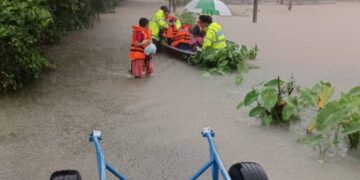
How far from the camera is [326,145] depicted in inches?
269

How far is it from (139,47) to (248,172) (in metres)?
6.33

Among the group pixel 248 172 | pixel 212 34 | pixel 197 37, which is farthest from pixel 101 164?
pixel 197 37

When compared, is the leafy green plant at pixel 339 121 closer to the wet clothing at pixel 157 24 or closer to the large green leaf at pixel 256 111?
the large green leaf at pixel 256 111

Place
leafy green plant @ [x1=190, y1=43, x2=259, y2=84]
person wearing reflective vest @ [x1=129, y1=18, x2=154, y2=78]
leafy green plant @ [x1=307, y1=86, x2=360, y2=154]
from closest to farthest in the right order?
leafy green plant @ [x1=307, y1=86, x2=360, y2=154] < person wearing reflective vest @ [x1=129, y1=18, x2=154, y2=78] < leafy green plant @ [x1=190, y1=43, x2=259, y2=84]

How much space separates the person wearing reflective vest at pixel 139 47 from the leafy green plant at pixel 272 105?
3238mm

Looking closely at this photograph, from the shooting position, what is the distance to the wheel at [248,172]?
13.9 ft

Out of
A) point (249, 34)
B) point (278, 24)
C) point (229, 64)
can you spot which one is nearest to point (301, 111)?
point (229, 64)

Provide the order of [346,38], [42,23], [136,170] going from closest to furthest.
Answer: [136,170] → [42,23] → [346,38]

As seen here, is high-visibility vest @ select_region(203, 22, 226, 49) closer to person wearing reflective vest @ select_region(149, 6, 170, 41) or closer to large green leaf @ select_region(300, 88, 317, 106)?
person wearing reflective vest @ select_region(149, 6, 170, 41)

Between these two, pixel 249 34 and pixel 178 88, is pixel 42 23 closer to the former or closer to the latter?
pixel 178 88

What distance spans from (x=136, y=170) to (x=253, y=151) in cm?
161

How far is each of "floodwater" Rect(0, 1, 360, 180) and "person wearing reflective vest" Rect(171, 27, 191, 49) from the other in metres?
0.46

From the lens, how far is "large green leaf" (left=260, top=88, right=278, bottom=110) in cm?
742

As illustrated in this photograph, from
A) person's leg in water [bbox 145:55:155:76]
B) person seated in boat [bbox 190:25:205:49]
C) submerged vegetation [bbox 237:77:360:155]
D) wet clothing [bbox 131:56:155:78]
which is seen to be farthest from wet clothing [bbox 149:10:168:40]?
submerged vegetation [bbox 237:77:360:155]
